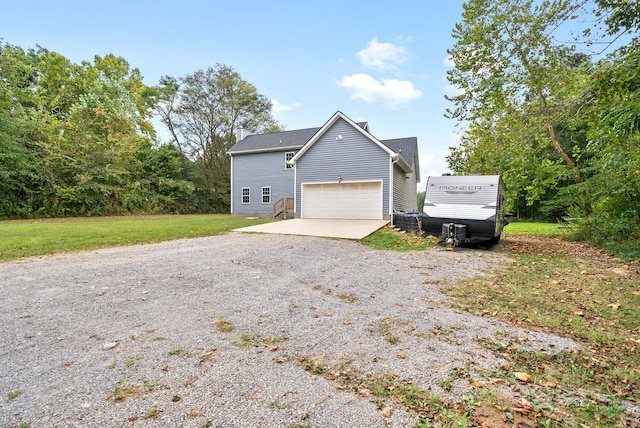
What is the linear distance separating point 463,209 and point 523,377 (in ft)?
24.5

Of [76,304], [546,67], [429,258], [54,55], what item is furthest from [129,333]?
[54,55]

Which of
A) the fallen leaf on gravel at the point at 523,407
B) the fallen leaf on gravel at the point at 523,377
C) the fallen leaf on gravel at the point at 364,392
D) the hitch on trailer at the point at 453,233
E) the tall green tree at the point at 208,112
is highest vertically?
the tall green tree at the point at 208,112

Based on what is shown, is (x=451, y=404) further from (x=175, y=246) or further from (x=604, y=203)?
(x=604, y=203)

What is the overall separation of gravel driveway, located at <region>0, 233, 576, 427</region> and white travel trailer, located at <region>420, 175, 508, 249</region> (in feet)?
12.2

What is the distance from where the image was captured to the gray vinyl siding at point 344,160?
15.4 m

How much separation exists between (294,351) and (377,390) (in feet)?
2.83

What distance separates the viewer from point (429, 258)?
763cm

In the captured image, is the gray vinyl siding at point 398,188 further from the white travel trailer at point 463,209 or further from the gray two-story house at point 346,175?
the white travel trailer at point 463,209

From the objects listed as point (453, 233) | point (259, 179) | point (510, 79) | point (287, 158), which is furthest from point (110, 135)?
point (510, 79)

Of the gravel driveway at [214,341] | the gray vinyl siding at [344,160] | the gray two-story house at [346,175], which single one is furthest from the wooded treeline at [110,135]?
the gravel driveway at [214,341]

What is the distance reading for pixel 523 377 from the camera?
237 cm

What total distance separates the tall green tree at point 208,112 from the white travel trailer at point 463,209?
22715 mm

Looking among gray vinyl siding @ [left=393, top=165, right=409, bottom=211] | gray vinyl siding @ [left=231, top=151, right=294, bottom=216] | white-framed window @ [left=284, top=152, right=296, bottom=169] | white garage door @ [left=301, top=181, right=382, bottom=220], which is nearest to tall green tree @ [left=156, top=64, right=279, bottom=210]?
gray vinyl siding @ [left=231, top=151, right=294, bottom=216]

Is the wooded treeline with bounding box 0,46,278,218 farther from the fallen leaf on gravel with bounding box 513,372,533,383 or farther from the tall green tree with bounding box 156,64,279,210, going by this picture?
the fallen leaf on gravel with bounding box 513,372,533,383
